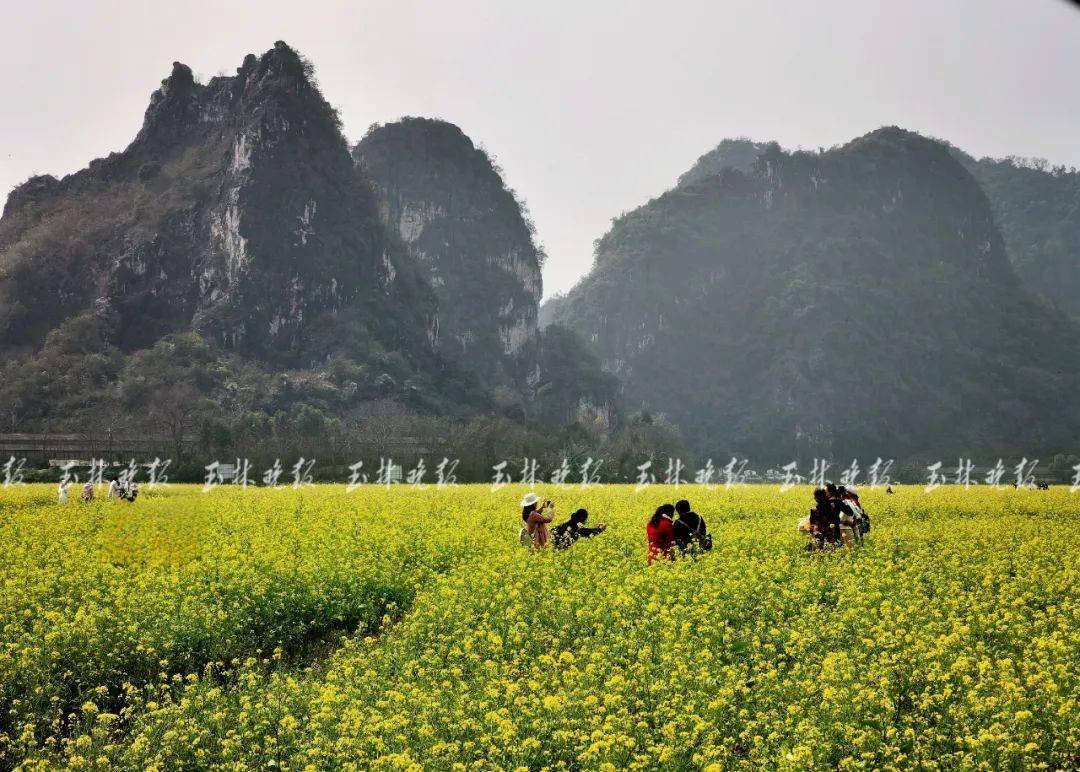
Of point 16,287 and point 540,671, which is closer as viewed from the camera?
point 540,671

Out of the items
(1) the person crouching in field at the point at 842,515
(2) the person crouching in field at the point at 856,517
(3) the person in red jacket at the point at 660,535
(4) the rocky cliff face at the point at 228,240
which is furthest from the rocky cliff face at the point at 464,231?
(3) the person in red jacket at the point at 660,535

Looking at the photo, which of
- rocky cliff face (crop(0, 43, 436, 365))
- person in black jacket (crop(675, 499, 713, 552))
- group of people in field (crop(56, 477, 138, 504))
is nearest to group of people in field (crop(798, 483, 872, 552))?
person in black jacket (crop(675, 499, 713, 552))

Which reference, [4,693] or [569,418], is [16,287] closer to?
[569,418]

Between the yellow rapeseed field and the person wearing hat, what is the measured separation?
687 millimetres

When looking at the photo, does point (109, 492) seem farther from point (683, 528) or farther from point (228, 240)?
point (228, 240)

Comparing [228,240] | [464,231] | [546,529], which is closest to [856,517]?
[546,529]

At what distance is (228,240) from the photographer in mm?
132875

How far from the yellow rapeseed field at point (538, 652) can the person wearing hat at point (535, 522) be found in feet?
2.26

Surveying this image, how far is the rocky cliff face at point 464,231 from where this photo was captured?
168750mm

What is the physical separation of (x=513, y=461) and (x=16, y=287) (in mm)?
102065

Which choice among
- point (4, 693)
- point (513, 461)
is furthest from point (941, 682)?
point (513, 461)

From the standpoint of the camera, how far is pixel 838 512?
57.8 ft

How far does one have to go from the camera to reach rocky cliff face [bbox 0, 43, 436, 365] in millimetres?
130250

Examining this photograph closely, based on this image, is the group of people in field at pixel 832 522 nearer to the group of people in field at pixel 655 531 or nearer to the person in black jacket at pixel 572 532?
the group of people in field at pixel 655 531
